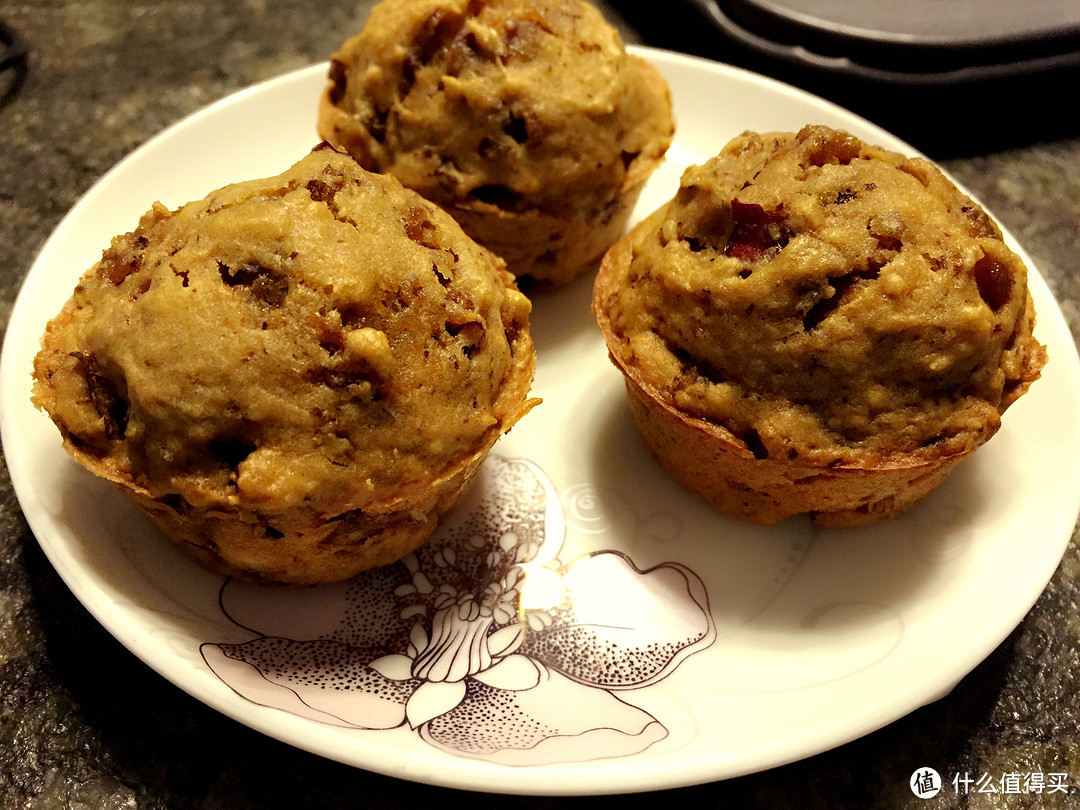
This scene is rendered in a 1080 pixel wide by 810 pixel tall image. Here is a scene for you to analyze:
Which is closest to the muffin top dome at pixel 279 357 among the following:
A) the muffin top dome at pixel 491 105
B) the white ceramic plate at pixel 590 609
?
the white ceramic plate at pixel 590 609

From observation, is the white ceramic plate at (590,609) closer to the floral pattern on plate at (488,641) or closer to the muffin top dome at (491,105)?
the floral pattern on plate at (488,641)

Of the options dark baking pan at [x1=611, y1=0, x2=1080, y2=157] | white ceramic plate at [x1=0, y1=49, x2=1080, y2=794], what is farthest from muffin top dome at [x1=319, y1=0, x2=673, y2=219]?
dark baking pan at [x1=611, y1=0, x2=1080, y2=157]

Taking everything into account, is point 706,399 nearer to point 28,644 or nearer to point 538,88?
point 538,88

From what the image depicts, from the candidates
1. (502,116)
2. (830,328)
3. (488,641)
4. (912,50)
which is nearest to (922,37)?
(912,50)

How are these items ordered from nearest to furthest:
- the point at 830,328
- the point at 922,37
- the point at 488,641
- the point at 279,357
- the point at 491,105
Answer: the point at 279,357 < the point at 830,328 < the point at 488,641 < the point at 491,105 < the point at 922,37

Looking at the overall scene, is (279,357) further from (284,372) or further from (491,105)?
(491,105)
